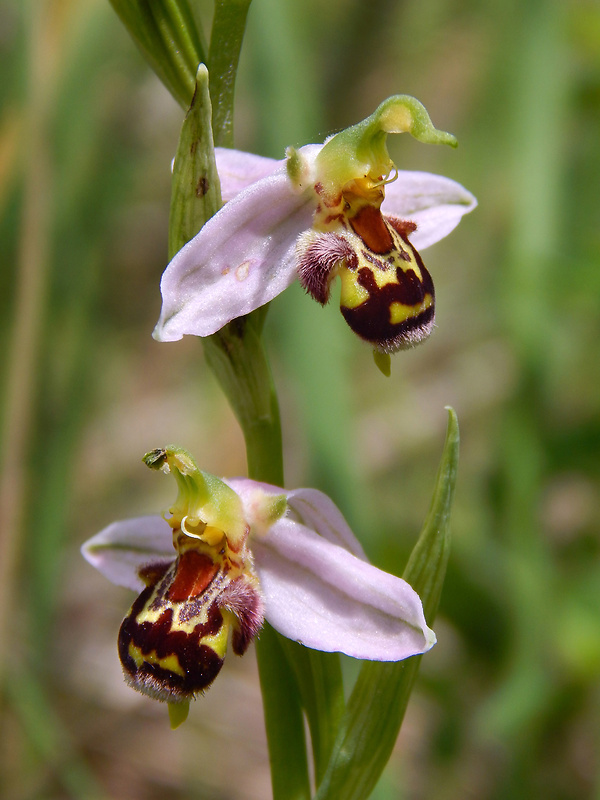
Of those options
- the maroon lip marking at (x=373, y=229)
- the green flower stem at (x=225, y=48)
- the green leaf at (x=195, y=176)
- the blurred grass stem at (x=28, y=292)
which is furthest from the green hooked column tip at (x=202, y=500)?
the blurred grass stem at (x=28, y=292)

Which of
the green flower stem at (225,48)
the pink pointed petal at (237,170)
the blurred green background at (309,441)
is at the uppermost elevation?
the green flower stem at (225,48)

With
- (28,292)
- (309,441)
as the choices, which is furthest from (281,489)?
(28,292)

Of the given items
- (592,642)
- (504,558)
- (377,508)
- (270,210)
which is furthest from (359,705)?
(377,508)

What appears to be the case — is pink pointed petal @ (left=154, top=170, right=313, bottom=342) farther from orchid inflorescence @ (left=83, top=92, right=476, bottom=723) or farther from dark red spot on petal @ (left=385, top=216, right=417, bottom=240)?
dark red spot on petal @ (left=385, top=216, right=417, bottom=240)

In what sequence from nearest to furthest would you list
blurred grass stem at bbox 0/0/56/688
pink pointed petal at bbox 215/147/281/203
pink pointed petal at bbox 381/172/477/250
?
pink pointed petal at bbox 215/147/281/203 < pink pointed petal at bbox 381/172/477/250 < blurred grass stem at bbox 0/0/56/688

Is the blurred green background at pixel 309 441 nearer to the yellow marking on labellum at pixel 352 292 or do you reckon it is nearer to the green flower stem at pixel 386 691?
the green flower stem at pixel 386 691

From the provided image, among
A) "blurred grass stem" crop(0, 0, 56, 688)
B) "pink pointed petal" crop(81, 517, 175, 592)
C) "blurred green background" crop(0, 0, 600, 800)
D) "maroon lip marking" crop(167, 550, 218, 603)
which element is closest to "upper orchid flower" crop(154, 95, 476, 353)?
"maroon lip marking" crop(167, 550, 218, 603)
